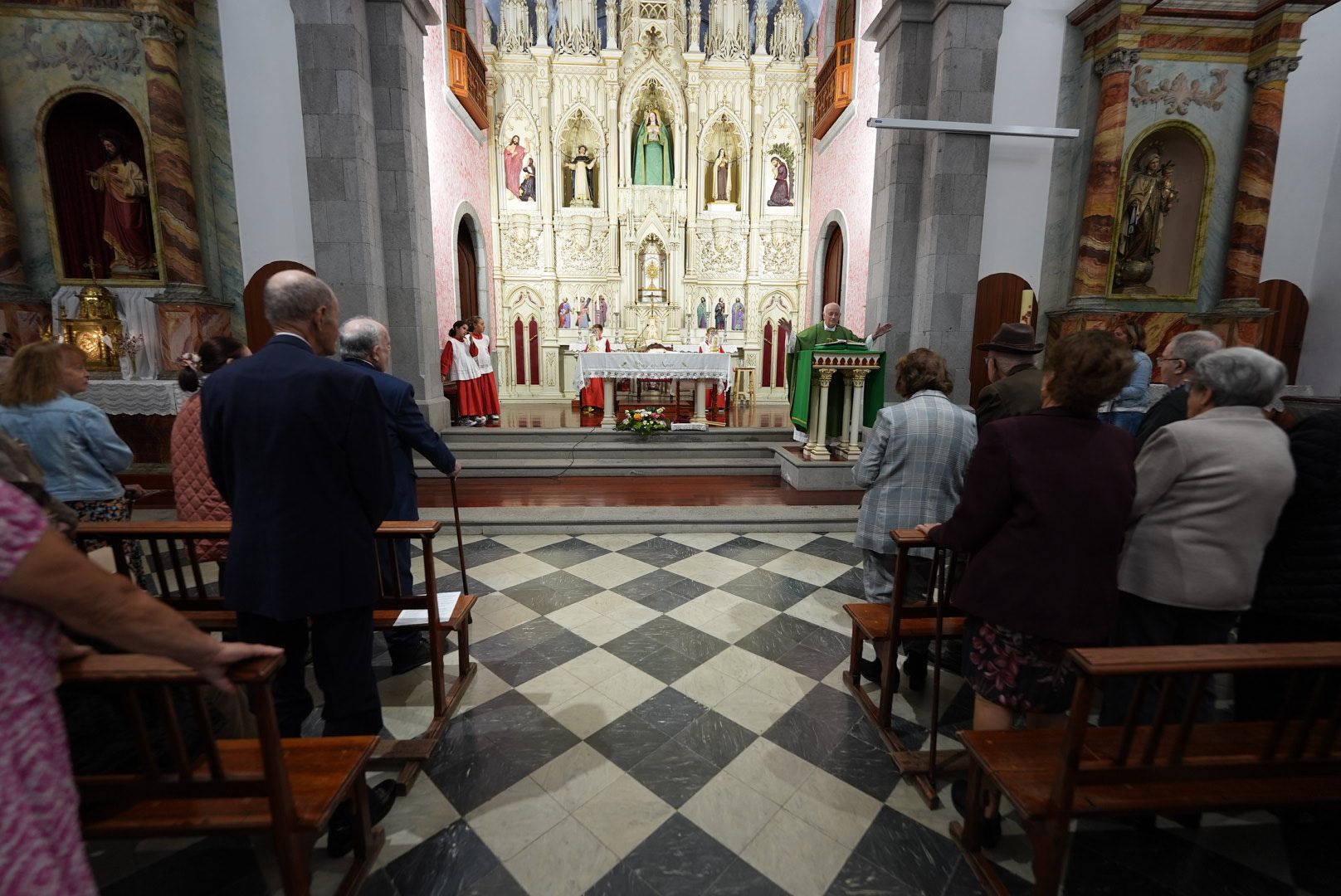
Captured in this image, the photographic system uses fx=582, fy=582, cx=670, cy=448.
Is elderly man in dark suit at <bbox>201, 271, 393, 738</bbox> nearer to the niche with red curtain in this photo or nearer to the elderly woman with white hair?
the elderly woman with white hair

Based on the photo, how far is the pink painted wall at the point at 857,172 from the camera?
319 inches

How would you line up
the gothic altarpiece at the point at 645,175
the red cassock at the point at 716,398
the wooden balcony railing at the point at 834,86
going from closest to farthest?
the wooden balcony railing at the point at 834,86 → the red cassock at the point at 716,398 → the gothic altarpiece at the point at 645,175

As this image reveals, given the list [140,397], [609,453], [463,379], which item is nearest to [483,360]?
[463,379]

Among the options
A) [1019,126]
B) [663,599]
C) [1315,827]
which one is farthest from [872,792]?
[1019,126]

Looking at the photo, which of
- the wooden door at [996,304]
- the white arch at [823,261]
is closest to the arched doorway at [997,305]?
the wooden door at [996,304]

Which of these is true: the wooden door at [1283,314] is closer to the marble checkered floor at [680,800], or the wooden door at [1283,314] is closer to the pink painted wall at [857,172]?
the pink painted wall at [857,172]

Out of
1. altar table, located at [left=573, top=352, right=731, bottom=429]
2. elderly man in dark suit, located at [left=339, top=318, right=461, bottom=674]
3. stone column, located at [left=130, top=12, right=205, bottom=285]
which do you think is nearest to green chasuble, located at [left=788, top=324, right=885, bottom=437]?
altar table, located at [left=573, top=352, right=731, bottom=429]

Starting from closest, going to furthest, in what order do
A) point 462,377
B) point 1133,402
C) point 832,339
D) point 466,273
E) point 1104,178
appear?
point 1133,402 < point 832,339 < point 1104,178 < point 462,377 < point 466,273

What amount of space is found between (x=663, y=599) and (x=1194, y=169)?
849cm

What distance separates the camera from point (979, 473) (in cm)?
168

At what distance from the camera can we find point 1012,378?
2.75 m

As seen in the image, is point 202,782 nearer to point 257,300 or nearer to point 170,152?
point 257,300

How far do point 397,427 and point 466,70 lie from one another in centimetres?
853

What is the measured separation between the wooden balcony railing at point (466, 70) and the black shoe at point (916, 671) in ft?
32.0
